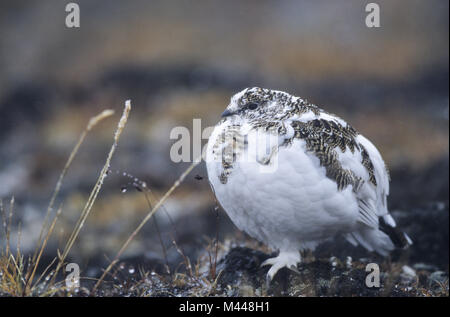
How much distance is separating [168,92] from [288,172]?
220 centimetres

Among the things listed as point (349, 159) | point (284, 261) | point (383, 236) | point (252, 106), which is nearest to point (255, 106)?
point (252, 106)

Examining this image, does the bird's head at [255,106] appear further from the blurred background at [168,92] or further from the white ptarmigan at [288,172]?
the blurred background at [168,92]

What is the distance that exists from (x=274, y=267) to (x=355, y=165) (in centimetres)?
53

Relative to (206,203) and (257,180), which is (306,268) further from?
(206,203)

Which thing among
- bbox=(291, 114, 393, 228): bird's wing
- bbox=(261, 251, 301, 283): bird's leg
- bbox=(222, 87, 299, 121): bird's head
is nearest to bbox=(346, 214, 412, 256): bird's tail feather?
bbox=(291, 114, 393, 228): bird's wing

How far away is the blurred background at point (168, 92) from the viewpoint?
293cm

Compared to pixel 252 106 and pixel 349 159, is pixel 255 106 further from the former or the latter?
pixel 349 159

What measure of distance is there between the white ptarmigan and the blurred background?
37.3 inches

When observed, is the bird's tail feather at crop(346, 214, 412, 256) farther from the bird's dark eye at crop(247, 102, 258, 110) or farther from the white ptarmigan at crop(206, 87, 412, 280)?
the bird's dark eye at crop(247, 102, 258, 110)

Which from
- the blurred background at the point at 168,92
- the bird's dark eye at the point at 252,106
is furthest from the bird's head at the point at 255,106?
the blurred background at the point at 168,92

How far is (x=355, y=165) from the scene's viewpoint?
179cm

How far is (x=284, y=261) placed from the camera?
5.92 ft

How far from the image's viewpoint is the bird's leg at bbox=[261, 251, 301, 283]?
1.79 metres

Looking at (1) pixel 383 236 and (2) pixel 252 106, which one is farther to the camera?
(1) pixel 383 236
